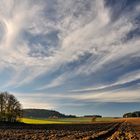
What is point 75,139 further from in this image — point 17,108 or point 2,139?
point 17,108

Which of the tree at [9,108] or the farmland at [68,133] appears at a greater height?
the tree at [9,108]

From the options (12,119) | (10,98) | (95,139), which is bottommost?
(95,139)

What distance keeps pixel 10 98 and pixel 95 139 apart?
65777 millimetres

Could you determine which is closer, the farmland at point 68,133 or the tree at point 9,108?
the farmland at point 68,133

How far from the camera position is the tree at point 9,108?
87.4 m

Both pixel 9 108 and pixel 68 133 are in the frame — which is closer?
pixel 68 133

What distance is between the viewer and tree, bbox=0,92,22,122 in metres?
87.4

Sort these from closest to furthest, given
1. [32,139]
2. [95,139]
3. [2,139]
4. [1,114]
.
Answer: [2,139] < [32,139] < [95,139] < [1,114]

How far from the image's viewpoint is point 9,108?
88.0 m

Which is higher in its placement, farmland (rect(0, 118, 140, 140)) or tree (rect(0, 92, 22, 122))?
tree (rect(0, 92, 22, 122))

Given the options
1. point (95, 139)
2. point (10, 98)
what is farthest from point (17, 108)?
point (95, 139)

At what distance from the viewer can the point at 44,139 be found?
83.1 ft

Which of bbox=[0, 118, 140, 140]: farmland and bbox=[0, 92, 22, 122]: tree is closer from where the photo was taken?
bbox=[0, 118, 140, 140]: farmland

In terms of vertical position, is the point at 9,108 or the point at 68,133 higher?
the point at 9,108
